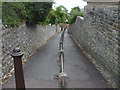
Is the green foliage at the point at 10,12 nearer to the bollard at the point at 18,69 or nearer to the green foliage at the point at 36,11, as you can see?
the green foliage at the point at 36,11

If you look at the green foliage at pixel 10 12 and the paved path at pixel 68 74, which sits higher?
the green foliage at pixel 10 12

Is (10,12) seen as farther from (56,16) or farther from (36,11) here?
(56,16)

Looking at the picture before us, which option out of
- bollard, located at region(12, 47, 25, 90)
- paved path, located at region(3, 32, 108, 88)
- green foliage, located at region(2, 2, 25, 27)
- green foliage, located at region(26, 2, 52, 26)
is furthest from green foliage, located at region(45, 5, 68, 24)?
bollard, located at region(12, 47, 25, 90)

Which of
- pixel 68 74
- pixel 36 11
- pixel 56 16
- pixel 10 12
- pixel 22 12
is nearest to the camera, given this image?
pixel 68 74

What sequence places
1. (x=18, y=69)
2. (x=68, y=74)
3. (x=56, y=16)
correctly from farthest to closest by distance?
1. (x=56, y=16)
2. (x=68, y=74)
3. (x=18, y=69)

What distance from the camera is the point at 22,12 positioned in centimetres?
912

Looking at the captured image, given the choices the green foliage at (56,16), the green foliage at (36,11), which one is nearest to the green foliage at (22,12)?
the green foliage at (36,11)

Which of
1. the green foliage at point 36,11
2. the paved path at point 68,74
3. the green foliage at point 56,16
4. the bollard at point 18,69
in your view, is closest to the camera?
the bollard at point 18,69

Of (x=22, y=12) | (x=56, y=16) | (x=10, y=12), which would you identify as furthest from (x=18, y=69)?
(x=56, y=16)

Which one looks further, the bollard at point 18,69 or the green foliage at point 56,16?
the green foliage at point 56,16

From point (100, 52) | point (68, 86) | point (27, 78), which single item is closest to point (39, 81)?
point (27, 78)

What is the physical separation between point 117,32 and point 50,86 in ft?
6.92

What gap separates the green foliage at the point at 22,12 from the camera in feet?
24.3

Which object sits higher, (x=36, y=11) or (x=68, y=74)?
(x=36, y=11)
